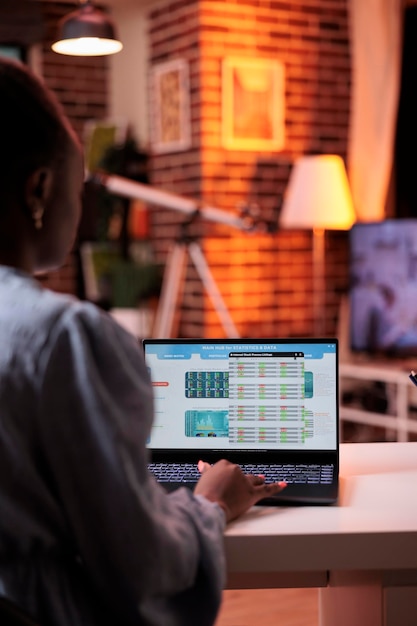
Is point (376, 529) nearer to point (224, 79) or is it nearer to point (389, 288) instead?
point (389, 288)

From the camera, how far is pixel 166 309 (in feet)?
15.9

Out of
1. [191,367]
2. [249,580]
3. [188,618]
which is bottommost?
[249,580]

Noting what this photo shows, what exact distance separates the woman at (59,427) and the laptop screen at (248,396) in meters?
0.63

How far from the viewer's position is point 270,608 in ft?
9.86

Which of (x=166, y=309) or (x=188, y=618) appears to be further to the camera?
(x=166, y=309)

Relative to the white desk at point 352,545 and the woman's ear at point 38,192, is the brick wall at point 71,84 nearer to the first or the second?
the white desk at point 352,545

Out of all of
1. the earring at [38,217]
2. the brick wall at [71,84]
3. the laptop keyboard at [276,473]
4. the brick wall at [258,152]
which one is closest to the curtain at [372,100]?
the brick wall at [258,152]

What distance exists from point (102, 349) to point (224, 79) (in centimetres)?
404

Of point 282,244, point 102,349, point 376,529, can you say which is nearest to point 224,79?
point 282,244

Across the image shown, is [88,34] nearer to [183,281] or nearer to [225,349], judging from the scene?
[225,349]

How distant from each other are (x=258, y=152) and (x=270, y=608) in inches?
103

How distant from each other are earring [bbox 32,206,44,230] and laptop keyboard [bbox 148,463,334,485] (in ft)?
2.42

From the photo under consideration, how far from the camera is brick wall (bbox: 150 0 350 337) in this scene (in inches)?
191

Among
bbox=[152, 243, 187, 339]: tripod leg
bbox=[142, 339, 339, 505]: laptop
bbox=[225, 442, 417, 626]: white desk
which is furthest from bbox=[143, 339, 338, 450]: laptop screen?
bbox=[152, 243, 187, 339]: tripod leg
